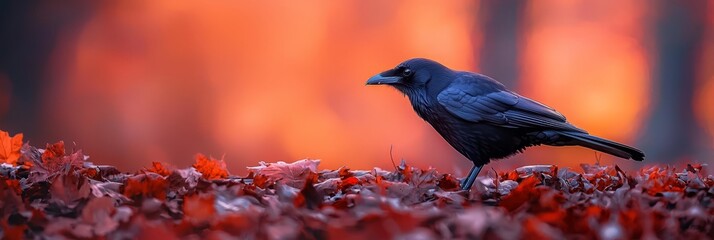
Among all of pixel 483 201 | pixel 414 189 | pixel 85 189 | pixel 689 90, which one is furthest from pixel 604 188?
pixel 689 90

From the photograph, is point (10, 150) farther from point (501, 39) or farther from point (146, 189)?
point (501, 39)

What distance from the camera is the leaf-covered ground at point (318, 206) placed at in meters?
1.73

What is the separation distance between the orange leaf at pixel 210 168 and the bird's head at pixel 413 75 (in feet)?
3.28

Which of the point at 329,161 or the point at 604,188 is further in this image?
the point at 329,161

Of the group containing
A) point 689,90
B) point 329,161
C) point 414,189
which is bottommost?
point 329,161

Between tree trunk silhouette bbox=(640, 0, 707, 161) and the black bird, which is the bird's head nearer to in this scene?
the black bird

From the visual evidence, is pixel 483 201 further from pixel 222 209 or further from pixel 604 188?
pixel 222 209

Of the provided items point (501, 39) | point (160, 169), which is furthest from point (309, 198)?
point (501, 39)

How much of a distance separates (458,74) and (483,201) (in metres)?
1.37

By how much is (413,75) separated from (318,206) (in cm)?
176

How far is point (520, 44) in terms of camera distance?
6.93 m

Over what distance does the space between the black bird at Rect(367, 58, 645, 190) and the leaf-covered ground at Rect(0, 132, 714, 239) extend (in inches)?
15.9

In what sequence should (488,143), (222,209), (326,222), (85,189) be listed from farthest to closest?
1. (488,143)
2. (85,189)
3. (222,209)
4. (326,222)

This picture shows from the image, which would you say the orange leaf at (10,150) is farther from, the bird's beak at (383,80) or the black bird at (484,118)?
the black bird at (484,118)
